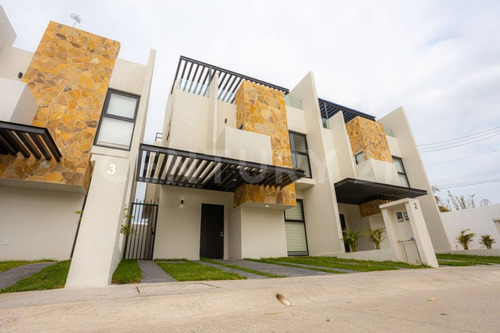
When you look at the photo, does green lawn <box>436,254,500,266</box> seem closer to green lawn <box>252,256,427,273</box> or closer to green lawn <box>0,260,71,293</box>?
green lawn <box>252,256,427,273</box>

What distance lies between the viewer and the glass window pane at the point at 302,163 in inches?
470

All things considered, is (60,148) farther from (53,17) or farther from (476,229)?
(476,229)

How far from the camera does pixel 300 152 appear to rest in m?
12.4

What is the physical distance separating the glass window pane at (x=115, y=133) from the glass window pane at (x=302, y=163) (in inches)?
321

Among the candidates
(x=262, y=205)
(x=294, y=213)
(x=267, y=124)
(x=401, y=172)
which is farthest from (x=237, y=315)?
(x=401, y=172)

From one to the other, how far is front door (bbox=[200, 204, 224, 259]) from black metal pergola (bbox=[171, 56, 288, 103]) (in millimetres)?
6602

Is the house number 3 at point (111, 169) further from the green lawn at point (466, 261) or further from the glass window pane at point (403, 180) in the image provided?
the glass window pane at point (403, 180)

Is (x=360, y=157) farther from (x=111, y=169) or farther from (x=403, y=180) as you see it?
(x=111, y=169)

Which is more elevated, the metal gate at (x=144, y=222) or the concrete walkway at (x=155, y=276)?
the metal gate at (x=144, y=222)

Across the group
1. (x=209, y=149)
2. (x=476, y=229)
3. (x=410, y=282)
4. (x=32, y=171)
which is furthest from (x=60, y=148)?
(x=476, y=229)

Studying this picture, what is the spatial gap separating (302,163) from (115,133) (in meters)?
9.19

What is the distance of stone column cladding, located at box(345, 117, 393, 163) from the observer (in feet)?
42.6

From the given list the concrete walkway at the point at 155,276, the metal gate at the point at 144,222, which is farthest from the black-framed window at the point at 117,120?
the concrete walkway at the point at 155,276

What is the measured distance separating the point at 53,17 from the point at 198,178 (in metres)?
8.35
